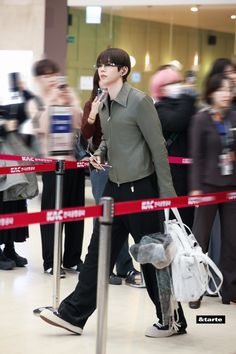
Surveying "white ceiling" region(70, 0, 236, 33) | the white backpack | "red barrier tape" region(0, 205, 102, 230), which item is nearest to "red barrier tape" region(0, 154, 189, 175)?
the white backpack

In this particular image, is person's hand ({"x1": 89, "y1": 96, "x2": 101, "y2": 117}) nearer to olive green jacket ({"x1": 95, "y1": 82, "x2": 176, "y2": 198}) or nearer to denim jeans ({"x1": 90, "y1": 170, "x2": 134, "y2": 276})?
denim jeans ({"x1": 90, "y1": 170, "x2": 134, "y2": 276})

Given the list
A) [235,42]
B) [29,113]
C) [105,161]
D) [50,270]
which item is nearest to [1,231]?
[50,270]

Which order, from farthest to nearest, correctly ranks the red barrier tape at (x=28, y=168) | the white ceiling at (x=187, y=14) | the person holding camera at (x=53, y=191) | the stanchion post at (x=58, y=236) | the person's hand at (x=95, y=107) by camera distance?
the white ceiling at (x=187, y=14) → the person holding camera at (x=53, y=191) → the person's hand at (x=95, y=107) → the red barrier tape at (x=28, y=168) → the stanchion post at (x=58, y=236)

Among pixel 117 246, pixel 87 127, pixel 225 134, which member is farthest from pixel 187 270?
pixel 87 127

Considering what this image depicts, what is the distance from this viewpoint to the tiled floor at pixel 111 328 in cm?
534

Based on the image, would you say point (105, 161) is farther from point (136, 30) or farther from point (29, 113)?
point (136, 30)

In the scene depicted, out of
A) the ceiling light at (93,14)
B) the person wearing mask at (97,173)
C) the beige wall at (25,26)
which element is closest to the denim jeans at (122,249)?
the person wearing mask at (97,173)

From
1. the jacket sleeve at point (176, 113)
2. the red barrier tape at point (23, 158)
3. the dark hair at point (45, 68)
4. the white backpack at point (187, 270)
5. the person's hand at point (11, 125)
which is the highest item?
the dark hair at point (45, 68)

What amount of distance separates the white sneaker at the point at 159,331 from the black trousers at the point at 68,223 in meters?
2.02

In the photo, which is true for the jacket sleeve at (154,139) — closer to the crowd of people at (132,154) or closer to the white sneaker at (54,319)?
the crowd of people at (132,154)

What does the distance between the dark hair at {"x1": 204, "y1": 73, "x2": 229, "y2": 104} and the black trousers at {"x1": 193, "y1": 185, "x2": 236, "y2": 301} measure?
64 cm

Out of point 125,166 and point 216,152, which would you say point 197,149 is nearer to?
point 216,152

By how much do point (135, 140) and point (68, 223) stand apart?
2.41 meters

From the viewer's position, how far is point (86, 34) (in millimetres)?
14383
